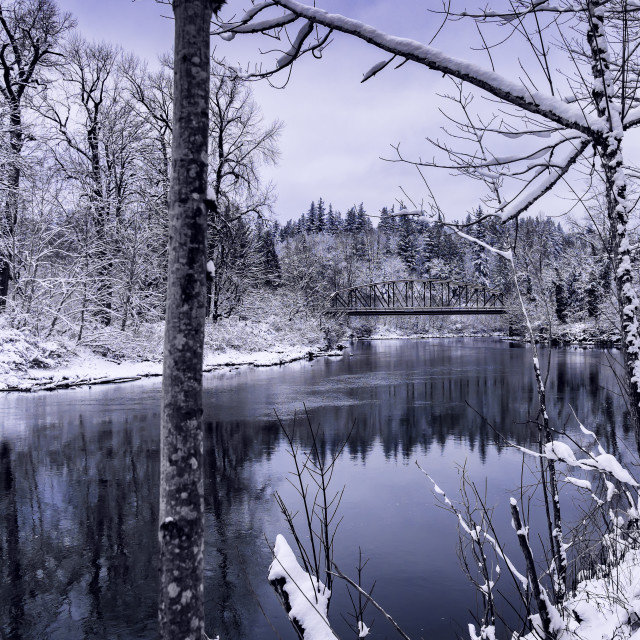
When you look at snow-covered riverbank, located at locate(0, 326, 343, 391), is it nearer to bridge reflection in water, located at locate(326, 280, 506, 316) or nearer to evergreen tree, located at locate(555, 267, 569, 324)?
bridge reflection in water, located at locate(326, 280, 506, 316)

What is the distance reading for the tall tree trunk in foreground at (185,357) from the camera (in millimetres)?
1930

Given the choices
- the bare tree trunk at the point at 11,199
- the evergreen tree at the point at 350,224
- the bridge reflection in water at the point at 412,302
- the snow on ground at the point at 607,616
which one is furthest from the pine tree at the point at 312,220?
the snow on ground at the point at 607,616

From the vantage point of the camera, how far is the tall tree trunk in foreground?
1930 millimetres

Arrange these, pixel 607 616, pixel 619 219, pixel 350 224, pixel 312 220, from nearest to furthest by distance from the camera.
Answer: pixel 619 219 → pixel 607 616 → pixel 350 224 → pixel 312 220

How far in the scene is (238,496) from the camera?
353 inches

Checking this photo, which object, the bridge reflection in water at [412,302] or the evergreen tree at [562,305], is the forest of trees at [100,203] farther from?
the evergreen tree at [562,305]

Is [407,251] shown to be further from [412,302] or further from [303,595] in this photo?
[303,595]

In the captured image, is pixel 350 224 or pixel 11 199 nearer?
pixel 11 199

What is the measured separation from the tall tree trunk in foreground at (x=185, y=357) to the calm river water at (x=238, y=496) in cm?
181

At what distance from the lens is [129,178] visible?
26.3m

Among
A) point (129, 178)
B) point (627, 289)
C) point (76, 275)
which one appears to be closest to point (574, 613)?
point (627, 289)

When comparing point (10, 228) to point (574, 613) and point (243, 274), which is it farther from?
point (574, 613)

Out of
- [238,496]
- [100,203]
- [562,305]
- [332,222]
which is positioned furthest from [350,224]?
[238,496]

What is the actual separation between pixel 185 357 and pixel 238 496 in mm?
7602
